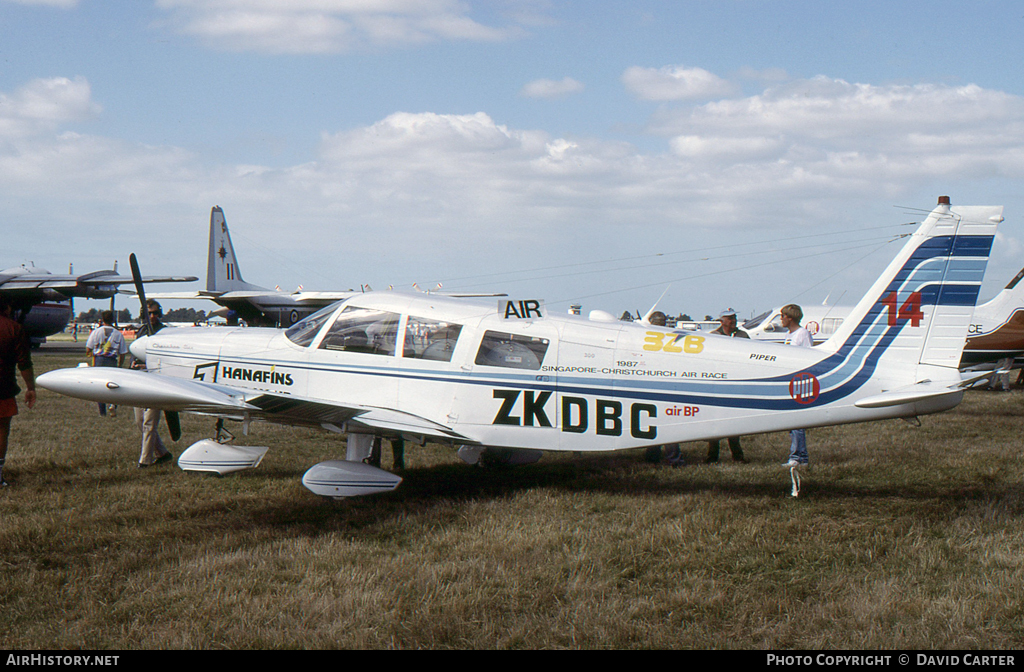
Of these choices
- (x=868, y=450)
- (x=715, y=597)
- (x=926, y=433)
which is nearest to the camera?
(x=715, y=597)

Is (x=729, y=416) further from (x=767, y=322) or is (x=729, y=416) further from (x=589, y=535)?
(x=767, y=322)

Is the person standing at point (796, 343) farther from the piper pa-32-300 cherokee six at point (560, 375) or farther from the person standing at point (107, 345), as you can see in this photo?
the person standing at point (107, 345)

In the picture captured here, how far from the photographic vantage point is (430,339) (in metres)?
7.35

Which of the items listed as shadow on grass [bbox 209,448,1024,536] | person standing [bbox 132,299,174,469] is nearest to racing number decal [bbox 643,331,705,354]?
shadow on grass [bbox 209,448,1024,536]

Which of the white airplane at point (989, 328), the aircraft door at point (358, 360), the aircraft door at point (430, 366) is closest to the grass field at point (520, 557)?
the aircraft door at point (430, 366)

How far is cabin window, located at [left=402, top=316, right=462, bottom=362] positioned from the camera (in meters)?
7.29

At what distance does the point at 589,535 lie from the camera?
19.4ft

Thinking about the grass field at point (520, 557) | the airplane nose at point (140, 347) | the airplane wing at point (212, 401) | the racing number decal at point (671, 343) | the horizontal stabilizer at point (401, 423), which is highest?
the racing number decal at point (671, 343)

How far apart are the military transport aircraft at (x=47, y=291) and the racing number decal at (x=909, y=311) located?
25853mm

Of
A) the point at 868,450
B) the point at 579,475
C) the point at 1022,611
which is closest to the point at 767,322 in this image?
the point at 868,450

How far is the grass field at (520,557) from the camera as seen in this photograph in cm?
408

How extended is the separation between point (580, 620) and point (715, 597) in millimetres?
938

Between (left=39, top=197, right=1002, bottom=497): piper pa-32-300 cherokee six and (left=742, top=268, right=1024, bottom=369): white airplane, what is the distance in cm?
1047

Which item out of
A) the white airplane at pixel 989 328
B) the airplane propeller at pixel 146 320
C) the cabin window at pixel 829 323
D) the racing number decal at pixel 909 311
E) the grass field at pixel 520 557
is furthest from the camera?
the cabin window at pixel 829 323
